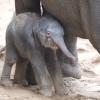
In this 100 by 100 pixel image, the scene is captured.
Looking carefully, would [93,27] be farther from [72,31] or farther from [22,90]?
[22,90]

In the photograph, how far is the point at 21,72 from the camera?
321cm

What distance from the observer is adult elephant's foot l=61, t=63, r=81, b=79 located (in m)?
3.41

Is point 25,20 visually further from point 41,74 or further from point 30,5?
point 41,74

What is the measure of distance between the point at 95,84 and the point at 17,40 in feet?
2.18

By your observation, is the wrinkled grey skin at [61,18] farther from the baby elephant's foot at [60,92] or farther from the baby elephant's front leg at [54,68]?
the baby elephant's foot at [60,92]

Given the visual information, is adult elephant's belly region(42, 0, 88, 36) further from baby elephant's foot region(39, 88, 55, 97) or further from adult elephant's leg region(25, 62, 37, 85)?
adult elephant's leg region(25, 62, 37, 85)

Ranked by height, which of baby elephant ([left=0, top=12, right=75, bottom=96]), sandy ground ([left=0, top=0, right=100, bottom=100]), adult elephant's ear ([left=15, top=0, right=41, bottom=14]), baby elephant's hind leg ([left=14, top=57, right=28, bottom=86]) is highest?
adult elephant's ear ([left=15, top=0, right=41, bottom=14])

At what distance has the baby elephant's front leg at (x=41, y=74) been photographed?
9.70 ft

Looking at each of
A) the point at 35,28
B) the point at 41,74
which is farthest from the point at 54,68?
the point at 35,28

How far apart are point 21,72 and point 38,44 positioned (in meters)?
0.33

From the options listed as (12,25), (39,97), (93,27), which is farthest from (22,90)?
(93,27)

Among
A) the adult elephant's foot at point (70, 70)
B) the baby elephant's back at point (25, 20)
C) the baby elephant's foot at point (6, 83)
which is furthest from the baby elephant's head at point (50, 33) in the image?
the adult elephant's foot at point (70, 70)

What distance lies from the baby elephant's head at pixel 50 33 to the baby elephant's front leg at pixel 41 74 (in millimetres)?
106

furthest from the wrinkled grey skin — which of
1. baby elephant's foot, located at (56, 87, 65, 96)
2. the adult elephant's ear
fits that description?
baby elephant's foot, located at (56, 87, 65, 96)
